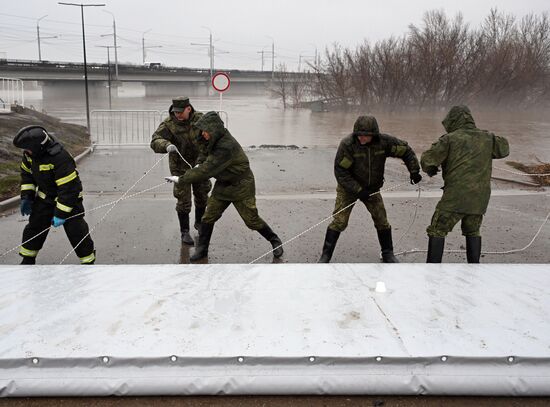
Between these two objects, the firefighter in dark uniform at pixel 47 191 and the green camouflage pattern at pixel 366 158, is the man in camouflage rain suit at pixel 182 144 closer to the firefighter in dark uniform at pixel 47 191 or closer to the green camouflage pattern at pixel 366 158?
the firefighter in dark uniform at pixel 47 191

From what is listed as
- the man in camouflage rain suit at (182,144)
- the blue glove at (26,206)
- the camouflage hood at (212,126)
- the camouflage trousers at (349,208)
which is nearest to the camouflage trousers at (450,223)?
the camouflage trousers at (349,208)

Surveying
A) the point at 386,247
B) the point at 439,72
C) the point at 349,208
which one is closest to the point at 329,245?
the point at 349,208

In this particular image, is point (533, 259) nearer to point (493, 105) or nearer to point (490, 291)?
point (490, 291)

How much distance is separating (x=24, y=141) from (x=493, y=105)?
46.6m

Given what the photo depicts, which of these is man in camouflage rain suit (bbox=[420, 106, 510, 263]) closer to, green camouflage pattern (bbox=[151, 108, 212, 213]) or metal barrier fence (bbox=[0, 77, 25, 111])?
green camouflage pattern (bbox=[151, 108, 212, 213])

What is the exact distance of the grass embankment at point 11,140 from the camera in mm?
9411

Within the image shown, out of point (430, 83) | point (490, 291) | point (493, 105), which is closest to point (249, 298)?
point (490, 291)

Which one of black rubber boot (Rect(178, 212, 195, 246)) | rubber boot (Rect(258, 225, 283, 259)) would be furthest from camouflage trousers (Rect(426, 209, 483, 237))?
black rubber boot (Rect(178, 212, 195, 246))

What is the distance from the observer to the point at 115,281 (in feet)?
13.5

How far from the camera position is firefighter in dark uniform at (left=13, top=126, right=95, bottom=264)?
472 centimetres

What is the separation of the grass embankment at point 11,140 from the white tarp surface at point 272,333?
225 inches

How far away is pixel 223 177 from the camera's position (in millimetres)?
5613

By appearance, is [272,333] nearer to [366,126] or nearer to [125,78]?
[366,126]

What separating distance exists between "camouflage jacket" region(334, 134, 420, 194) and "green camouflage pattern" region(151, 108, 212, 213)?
187cm
